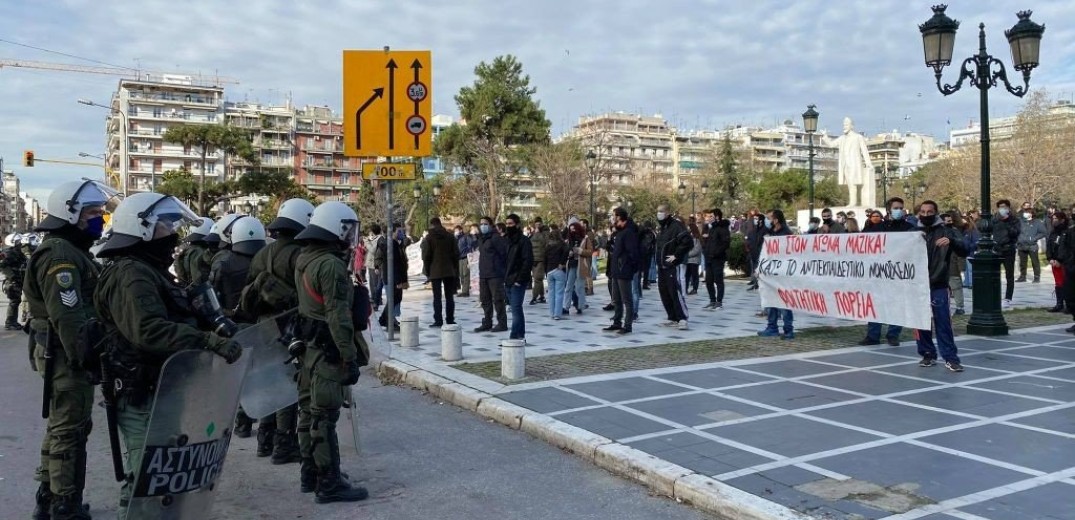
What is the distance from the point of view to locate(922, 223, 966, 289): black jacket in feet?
29.1

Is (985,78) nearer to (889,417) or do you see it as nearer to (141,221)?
(889,417)

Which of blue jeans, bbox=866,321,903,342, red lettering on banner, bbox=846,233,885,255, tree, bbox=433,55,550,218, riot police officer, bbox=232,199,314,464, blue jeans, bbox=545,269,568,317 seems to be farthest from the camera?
tree, bbox=433,55,550,218

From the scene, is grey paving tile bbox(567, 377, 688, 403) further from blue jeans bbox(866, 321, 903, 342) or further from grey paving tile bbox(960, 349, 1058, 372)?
blue jeans bbox(866, 321, 903, 342)

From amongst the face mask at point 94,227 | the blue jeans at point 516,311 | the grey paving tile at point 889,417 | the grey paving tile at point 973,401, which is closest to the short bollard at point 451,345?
the blue jeans at point 516,311

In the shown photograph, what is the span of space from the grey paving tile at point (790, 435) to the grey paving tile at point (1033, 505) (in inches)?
50.6

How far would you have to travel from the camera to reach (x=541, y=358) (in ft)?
32.2

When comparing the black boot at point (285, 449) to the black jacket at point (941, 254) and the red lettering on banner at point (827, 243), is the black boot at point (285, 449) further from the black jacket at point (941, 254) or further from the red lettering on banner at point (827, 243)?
the red lettering on banner at point (827, 243)

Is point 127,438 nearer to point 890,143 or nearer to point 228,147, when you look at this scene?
point 228,147

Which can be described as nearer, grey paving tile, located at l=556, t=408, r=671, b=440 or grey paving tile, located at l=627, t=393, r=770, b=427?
grey paving tile, located at l=556, t=408, r=671, b=440

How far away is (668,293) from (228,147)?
47.8 metres

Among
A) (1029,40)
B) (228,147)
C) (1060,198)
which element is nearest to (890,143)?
(1060,198)

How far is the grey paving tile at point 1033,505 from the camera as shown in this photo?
436 cm

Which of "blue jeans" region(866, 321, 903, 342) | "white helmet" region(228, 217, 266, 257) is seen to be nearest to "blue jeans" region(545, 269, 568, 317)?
"blue jeans" region(866, 321, 903, 342)

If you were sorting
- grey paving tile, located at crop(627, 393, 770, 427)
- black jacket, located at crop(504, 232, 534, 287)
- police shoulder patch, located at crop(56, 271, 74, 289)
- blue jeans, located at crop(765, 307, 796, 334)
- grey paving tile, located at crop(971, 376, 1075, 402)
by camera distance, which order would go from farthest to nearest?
black jacket, located at crop(504, 232, 534, 287)
blue jeans, located at crop(765, 307, 796, 334)
grey paving tile, located at crop(971, 376, 1075, 402)
grey paving tile, located at crop(627, 393, 770, 427)
police shoulder patch, located at crop(56, 271, 74, 289)
